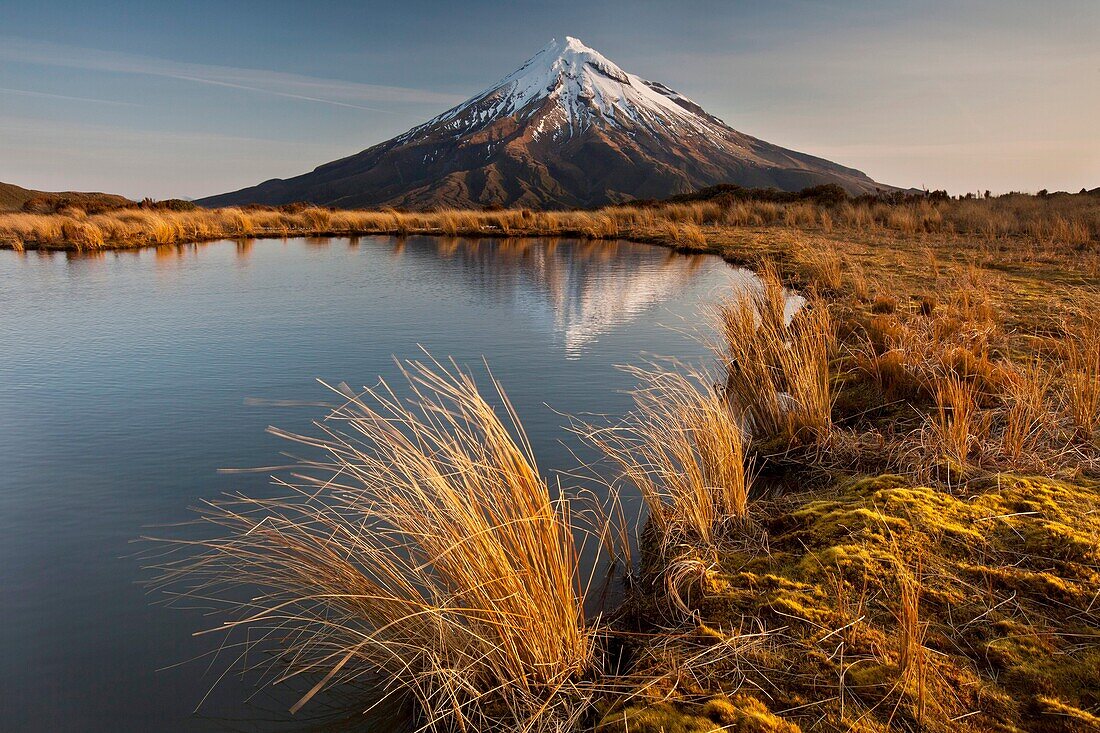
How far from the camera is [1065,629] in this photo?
6.65 ft

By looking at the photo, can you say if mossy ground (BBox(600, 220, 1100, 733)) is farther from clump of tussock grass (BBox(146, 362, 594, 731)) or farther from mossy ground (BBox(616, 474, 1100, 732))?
clump of tussock grass (BBox(146, 362, 594, 731))

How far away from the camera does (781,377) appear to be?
16.0 ft

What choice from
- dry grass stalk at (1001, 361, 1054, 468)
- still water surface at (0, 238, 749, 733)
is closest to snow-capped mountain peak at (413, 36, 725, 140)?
still water surface at (0, 238, 749, 733)

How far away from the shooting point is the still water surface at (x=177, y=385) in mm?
2488

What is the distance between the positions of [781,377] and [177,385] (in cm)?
545

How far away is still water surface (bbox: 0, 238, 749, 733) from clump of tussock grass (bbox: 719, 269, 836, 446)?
79cm

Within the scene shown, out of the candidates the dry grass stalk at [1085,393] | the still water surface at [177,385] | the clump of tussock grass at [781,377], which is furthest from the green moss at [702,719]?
the dry grass stalk at [1085,393]

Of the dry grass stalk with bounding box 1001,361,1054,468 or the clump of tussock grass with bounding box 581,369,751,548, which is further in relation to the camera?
the dry grass stalk with bounding box 1001,361,1054,468

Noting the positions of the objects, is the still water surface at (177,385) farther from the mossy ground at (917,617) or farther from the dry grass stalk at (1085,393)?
the dry grass stalk at (1085,393)

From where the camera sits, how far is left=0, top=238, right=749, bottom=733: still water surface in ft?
8.16

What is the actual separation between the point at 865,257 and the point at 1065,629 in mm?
10851

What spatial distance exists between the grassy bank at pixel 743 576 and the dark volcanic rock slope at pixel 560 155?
112689 millimetres

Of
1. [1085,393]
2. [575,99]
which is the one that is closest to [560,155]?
[575,99]

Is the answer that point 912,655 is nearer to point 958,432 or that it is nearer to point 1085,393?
point 958,432
